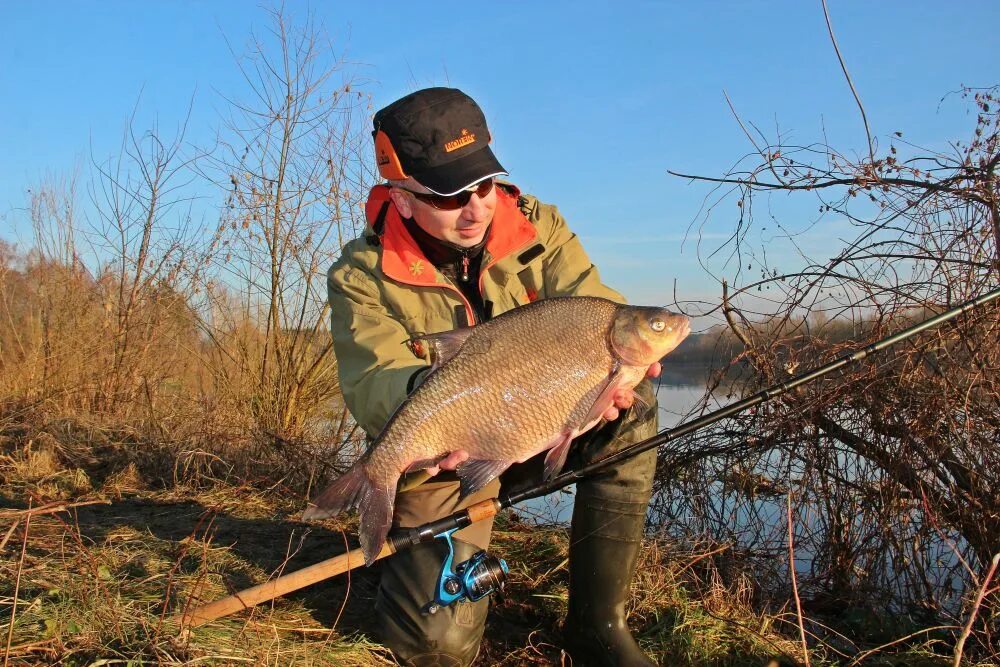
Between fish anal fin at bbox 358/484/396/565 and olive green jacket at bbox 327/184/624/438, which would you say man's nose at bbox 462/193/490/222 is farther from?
fish anal fin at bbox 358/484/396/565

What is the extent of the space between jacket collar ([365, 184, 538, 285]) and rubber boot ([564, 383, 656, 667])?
788mm

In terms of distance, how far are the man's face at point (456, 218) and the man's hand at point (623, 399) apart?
2.75 feet

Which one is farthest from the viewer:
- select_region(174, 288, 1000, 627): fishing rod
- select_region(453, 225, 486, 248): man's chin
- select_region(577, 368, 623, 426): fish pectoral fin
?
select_region(453, 225, 486, 248): man's chin

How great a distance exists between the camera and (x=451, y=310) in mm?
2816

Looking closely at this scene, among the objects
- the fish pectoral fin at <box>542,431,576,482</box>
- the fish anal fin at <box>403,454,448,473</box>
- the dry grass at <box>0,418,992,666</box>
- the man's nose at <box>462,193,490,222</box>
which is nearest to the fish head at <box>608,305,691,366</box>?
the fish pectoral fin at <box>542,431,576,482</box>

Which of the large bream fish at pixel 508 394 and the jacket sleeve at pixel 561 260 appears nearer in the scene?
the large bream fish at pixel 508 394

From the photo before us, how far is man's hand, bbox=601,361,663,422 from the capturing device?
2.31 metres

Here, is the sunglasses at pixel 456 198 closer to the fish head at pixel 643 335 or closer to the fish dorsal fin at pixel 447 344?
the fish dorsal fin at pixel 447 344

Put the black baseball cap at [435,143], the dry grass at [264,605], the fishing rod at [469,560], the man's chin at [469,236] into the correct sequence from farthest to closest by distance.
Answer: the man's chin at [469,236] < the black baseball cap at [435,143] < the fishing rod at [469,560] < the dry grass at [264,605]

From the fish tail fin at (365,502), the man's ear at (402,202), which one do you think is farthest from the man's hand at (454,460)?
the man's ear at (402,202)

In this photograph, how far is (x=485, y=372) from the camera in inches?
87.0

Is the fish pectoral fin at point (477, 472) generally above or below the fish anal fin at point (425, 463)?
below

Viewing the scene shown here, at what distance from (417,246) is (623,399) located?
101 centimetres

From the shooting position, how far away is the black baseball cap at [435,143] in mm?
2635
